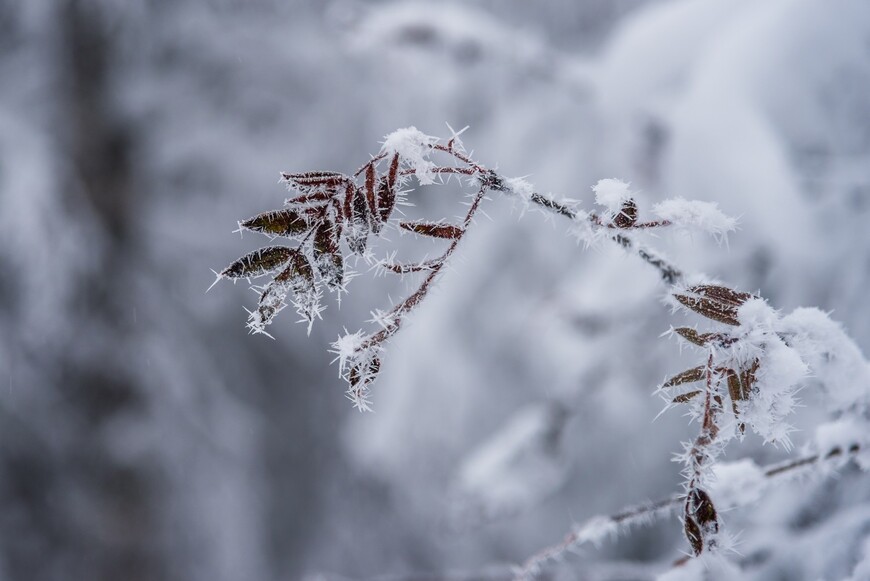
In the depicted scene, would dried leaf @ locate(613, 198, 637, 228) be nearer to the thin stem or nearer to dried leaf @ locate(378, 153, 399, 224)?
the thin stem

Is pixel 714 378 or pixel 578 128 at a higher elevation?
pixel 578 128

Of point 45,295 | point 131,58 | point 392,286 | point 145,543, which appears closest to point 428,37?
point 392,286

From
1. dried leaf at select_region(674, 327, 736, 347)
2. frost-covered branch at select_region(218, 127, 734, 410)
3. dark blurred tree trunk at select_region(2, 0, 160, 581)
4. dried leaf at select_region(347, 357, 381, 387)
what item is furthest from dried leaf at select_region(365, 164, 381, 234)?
dark blurred tree trunk at select_region(2, 0, 160, 581)

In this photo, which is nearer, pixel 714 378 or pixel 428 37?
pixel 714 378

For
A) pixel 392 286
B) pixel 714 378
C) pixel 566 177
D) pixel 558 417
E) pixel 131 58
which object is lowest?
pixel 714 378

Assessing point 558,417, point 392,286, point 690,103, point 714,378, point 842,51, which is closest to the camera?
point 714,378

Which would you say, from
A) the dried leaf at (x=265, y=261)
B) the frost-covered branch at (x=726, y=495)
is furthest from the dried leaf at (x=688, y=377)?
the dried leaf at (x=265, y=261)

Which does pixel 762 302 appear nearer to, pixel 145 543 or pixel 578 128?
pixel 578 128

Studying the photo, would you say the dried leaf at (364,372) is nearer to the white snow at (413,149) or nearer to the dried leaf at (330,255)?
the dried leaf at (330,255)
